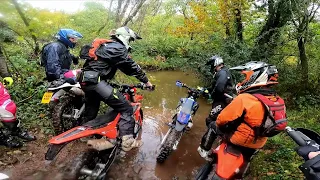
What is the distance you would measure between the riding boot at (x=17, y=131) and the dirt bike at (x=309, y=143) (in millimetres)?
4445

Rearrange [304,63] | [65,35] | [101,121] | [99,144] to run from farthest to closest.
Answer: [304,63] < [65,35] < [101,121] < [99,144]

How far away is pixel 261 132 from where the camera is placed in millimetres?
3197

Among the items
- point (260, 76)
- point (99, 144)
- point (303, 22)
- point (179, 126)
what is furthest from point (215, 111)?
point (303, 22)

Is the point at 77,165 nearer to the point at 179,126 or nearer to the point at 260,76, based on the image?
the point at 179,126

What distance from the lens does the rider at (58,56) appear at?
521 centimetres

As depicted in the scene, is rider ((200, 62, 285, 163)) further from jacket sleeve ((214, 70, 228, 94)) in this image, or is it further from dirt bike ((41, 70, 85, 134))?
dirt bike ((41, 70, 85, 134))

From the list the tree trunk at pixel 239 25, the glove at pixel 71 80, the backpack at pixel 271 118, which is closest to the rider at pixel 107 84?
the glove at pixel 71 80

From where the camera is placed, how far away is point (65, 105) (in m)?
5.11

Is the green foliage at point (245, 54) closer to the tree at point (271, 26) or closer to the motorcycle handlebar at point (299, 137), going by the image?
the tree at point (271, 26)

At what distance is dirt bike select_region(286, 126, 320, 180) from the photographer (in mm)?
2061

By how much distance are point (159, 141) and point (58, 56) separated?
9.25ft

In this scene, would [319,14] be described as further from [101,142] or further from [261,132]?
[101,142]

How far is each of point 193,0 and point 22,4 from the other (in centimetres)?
995

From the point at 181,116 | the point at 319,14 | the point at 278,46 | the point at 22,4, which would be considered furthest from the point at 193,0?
the point at 181,116
